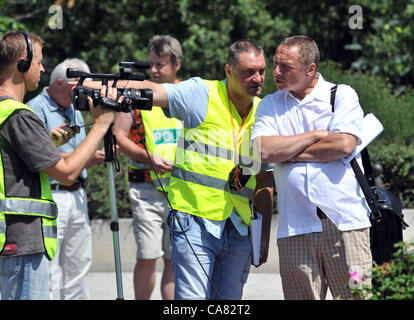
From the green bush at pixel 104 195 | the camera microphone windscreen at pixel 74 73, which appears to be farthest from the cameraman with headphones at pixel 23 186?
the green bush at pixel 104 195

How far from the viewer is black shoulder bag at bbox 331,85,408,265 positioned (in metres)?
4.36

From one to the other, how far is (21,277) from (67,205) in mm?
2040

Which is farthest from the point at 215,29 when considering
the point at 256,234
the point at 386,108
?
the point at 256,234

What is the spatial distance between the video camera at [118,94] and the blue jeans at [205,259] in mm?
745

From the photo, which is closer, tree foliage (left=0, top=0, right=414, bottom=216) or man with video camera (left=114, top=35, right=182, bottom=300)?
man with video camera (left=114, top=35, right=182, bottom=300)

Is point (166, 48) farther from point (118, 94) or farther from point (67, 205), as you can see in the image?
point (118, 94)

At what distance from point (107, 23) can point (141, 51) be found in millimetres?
1244

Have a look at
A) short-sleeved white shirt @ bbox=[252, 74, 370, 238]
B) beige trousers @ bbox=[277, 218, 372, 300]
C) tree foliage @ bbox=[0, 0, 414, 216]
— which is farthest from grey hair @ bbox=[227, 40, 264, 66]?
tree foliage @ bbox=[0, 0, 414, 216]

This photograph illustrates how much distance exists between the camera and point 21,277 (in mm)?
3787

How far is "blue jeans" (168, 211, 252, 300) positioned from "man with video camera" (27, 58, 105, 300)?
5.08 feet

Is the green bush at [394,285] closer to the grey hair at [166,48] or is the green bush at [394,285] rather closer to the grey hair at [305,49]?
the grey hair at [305,49]

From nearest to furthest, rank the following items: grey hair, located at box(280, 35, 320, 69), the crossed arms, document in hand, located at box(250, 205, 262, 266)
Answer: the crossed arms < grey hair, located at box(280, 35, 320, 69) < document in hand, located at box(250, 205, 262, 266)

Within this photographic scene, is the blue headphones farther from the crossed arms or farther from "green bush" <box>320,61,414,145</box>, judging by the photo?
"green bush" <box>320,61,414,145</box>
